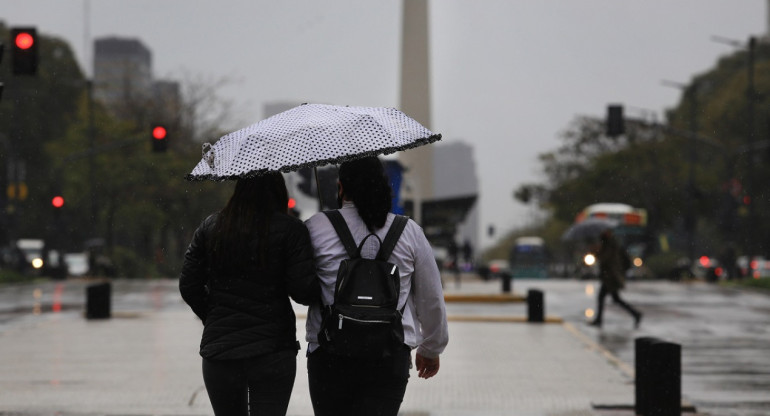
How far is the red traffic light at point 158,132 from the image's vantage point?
31.1 meters

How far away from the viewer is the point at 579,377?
12164mm

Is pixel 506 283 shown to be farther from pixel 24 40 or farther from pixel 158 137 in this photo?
pixel 24 40

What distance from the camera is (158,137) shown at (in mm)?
31234

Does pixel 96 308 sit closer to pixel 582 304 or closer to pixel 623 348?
pixel 623 348

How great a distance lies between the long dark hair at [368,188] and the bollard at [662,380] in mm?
4900

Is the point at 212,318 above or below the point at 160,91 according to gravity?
below

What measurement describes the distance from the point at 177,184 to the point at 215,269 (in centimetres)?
5272

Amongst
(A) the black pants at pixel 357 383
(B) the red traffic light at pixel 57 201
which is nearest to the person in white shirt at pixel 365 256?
(A) the black pants at pixel 357 383

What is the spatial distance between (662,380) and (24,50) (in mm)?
9510

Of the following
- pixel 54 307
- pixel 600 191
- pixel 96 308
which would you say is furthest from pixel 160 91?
pixel 96 308

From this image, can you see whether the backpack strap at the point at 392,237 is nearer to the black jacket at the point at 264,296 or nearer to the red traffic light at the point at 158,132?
the black jacket at the point at 264,296

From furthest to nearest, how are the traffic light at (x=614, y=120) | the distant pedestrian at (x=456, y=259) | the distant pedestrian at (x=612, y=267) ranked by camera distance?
the distant pedestrian at (x=456, y=259) → the traffic light at (x=614, y=120) → the distant pedestrian at (x=612, y=267)

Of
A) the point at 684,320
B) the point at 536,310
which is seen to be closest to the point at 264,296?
the point at 536,310

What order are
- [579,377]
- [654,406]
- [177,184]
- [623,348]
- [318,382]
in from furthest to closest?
[177,184] < [623,348] < [579,377] < [654,406] < [318,382]
